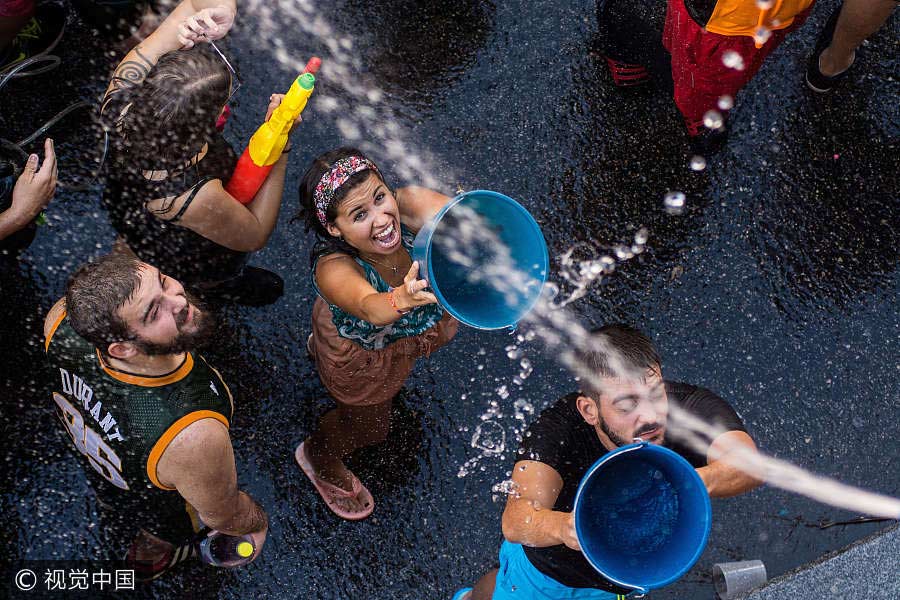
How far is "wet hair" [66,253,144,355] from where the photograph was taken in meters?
2.14

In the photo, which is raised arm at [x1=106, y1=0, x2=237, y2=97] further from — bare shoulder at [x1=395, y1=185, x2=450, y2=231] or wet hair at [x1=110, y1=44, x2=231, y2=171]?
bare shoulder at [x1=395, y1=185, x2=450, y2=231]

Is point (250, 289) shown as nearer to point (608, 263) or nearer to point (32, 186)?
point (32, 186)

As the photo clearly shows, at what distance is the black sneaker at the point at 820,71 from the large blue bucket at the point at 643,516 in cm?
251

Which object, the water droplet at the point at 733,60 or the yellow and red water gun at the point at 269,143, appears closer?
the yellow and red water gun at the point at 269,143

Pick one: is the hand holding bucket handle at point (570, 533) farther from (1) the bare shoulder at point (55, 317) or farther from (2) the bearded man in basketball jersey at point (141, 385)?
(1) the bare shoulder at point (55, 317)

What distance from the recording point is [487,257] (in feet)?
8.54

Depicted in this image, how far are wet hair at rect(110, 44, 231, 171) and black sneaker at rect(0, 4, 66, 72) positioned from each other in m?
1.53

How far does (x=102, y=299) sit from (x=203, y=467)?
0.58m

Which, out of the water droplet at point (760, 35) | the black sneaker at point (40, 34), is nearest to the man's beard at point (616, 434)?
the water droplet at point (760, 35)

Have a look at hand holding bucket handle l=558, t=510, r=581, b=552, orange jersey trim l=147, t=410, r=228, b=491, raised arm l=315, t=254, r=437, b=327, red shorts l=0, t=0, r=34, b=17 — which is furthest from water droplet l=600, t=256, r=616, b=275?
red shorts l=0, t=0, r=34, b=17

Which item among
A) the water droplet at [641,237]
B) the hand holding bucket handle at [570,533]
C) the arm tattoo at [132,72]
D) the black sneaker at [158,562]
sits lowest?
the black sneaker at [158,562]

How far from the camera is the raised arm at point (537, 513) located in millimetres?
2197

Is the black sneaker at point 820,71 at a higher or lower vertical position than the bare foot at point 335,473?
higher

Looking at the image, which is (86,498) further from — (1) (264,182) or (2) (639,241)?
(2) (639,241)
